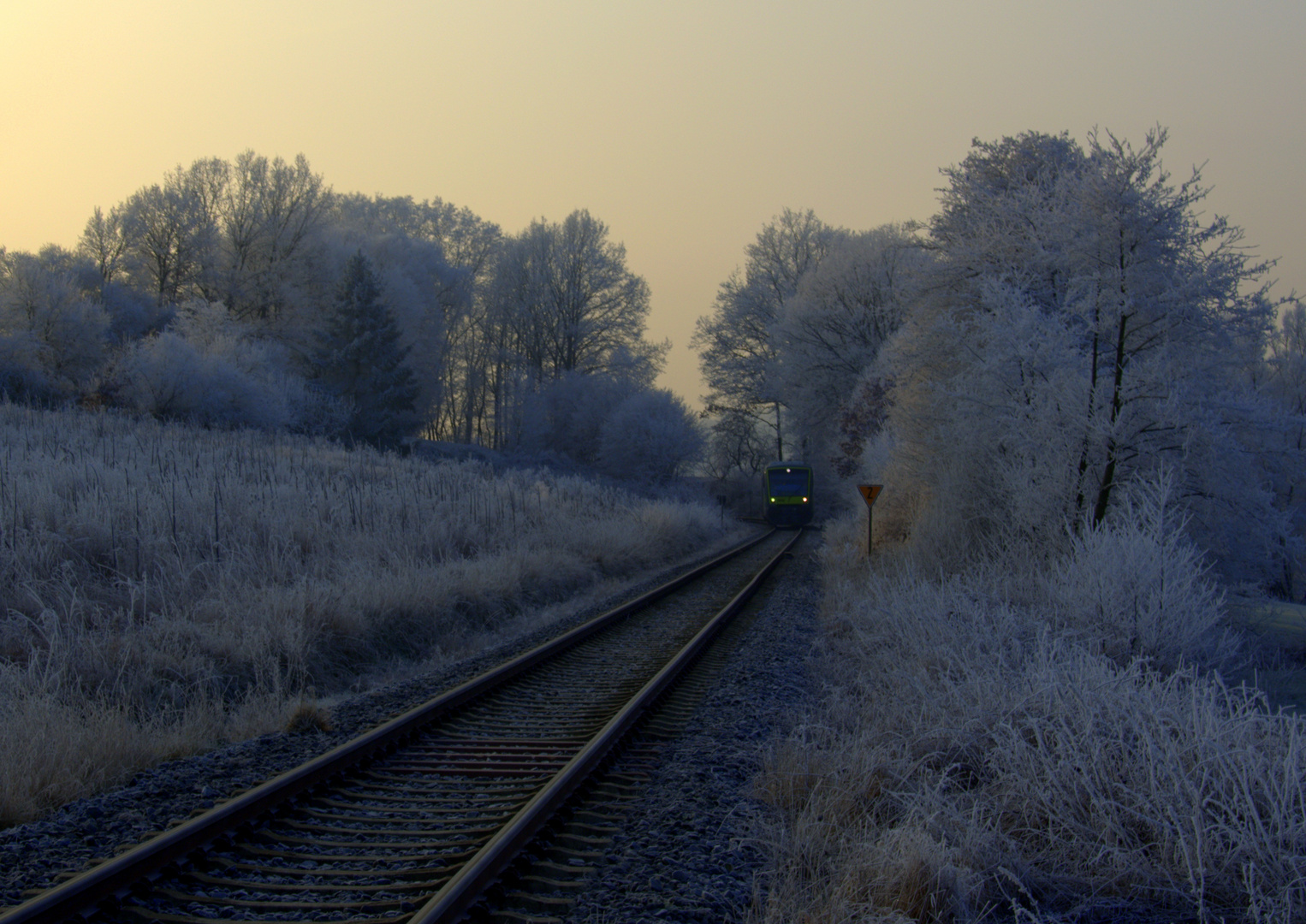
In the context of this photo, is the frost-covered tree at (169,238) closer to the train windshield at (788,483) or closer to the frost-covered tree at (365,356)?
the frost-covered tree at (365,356)

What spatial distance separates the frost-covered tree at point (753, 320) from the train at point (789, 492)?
842 centimetres

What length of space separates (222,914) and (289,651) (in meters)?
4.58

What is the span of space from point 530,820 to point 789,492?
35565 mm

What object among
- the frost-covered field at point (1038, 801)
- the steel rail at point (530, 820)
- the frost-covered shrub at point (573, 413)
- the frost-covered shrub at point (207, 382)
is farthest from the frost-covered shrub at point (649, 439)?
the frost-covered field at point (1038, 801)

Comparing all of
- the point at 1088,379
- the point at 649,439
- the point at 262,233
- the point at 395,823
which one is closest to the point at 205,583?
the point at 395,823

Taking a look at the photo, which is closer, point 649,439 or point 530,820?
point 530,820

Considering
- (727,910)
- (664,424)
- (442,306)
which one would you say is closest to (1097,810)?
(727,910)

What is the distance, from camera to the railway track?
3480mm

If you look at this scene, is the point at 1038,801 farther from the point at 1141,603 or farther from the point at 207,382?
the point at 207,382

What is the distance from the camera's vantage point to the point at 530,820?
14.0 feet

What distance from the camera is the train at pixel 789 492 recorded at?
1540 inches

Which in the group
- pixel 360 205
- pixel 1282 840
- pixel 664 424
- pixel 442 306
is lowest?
pixel 1282 840

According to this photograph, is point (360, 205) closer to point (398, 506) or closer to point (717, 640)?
point (398, 506)

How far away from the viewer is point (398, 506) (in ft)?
46.9
